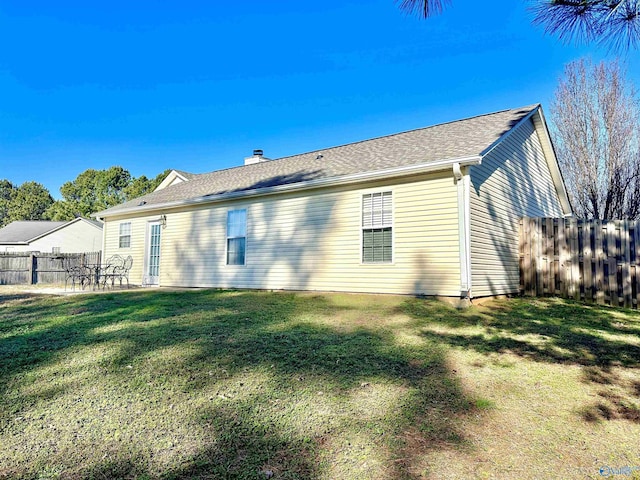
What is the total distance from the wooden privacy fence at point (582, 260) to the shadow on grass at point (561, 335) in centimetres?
64

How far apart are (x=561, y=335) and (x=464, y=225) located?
8.63ft

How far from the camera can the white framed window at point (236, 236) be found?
10.3m

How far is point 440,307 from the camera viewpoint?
657cm

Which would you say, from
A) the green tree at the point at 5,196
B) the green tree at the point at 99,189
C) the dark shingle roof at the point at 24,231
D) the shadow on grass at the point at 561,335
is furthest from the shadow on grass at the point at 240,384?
the green tree at the point at 5,196

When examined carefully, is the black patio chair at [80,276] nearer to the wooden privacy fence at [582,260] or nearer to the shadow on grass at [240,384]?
the shadow on grass at [240,384]

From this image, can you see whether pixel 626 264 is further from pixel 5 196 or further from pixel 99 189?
pixel 5 196

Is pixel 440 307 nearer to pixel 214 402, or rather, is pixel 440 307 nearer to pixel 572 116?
pixel 214 402

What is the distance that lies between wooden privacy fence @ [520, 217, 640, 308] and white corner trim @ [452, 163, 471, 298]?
2.61 meters

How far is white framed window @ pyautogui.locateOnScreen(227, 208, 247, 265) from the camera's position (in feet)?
33.8

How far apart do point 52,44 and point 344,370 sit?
18263 millimetres

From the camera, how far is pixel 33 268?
14922mm

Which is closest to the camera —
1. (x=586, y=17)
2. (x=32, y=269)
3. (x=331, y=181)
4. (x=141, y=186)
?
(x=586, y=17)

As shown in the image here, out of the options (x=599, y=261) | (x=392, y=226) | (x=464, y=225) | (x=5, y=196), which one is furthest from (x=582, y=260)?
(x=5, y=196)

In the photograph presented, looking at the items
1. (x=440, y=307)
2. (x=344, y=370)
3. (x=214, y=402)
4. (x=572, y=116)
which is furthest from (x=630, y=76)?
(x=214, y=402)
